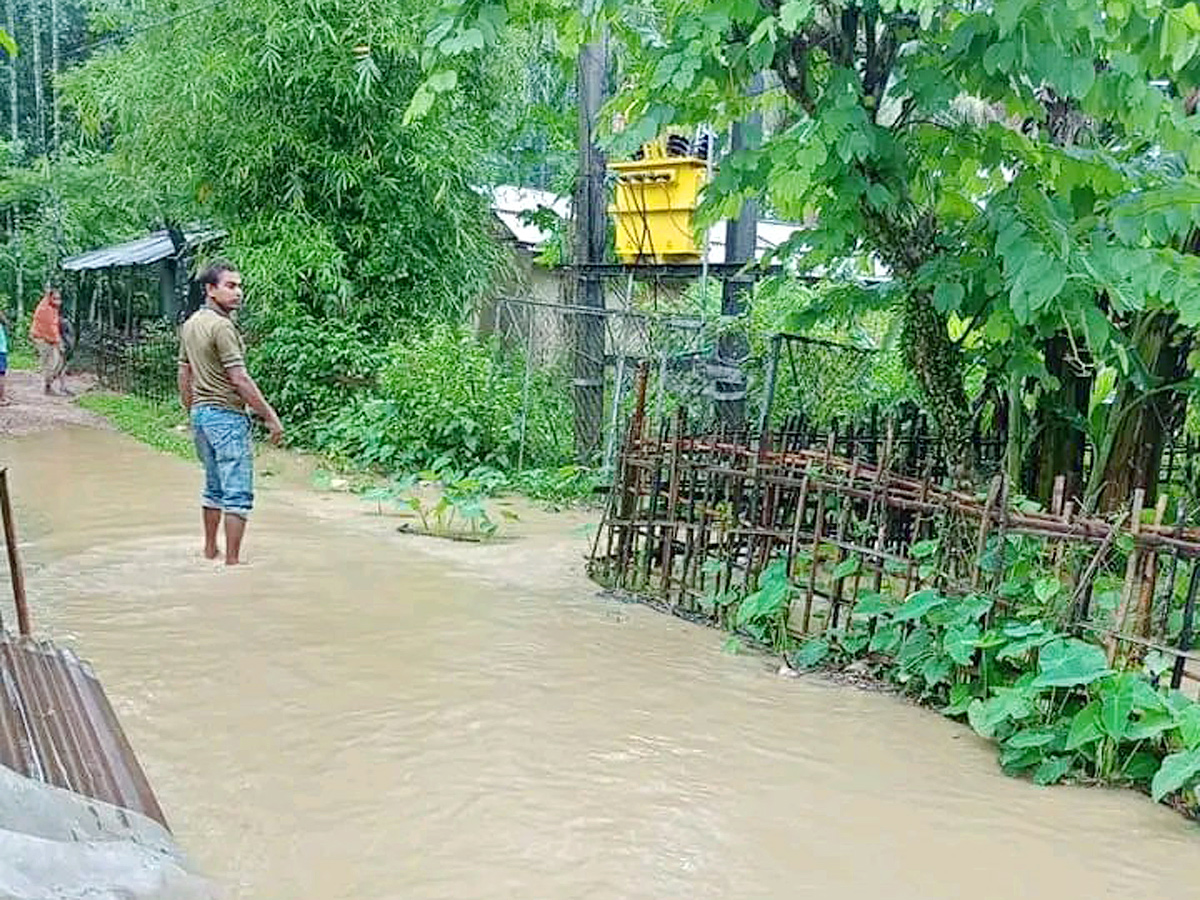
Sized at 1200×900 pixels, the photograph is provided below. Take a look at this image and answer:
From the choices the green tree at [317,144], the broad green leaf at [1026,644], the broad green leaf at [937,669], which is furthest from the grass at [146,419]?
the broad green leaf at [1026,644]

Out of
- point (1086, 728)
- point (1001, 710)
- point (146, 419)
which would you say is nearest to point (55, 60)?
point (146, 419)

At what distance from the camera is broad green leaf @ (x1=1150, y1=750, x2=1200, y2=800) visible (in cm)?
363

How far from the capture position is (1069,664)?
403cm

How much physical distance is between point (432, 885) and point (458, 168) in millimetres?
9969

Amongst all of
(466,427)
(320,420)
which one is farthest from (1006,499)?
(320,420)

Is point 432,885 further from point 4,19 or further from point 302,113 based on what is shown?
point 4,19

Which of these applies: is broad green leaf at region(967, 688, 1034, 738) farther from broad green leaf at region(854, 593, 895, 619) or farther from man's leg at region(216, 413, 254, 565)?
man's leg at region(216, 413, 254, 565)

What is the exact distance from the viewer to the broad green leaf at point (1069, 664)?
13.0 ft

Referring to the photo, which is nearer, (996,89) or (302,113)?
(996,89)

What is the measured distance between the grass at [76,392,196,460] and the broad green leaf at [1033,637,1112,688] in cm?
878

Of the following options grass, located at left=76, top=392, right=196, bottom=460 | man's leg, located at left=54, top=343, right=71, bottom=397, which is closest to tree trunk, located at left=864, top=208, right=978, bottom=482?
grass, located at left=76, top=392, right=196, bottom=460

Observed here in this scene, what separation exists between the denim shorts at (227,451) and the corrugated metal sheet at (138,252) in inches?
302

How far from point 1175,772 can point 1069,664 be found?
1.63ft

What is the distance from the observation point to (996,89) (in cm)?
452
